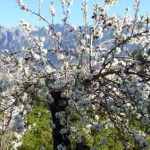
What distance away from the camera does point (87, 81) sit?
24.2ft

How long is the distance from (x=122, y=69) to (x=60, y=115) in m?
1.24

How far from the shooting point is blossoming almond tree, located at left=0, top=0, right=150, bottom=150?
6.86 metres

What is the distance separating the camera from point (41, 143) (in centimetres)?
1515

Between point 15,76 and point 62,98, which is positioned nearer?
point 15,76

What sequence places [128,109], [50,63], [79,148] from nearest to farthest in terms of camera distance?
1. [128,109]
2. [50,63]
3. [79,148]

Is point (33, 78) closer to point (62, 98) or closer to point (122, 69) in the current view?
point (62, 98)

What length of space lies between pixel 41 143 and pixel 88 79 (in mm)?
8289

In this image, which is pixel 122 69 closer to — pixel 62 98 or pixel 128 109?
pixel 128 109

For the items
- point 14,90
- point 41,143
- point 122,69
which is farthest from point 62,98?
point 41,143

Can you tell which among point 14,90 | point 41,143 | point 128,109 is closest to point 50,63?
point 14,90

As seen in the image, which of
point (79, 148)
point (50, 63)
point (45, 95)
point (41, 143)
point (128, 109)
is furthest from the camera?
point (41, 143)

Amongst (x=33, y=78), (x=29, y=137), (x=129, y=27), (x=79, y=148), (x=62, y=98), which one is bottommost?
(x=29, y=137)

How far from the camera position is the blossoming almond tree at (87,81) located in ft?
22.5

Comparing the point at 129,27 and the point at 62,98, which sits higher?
the point at 129,27
